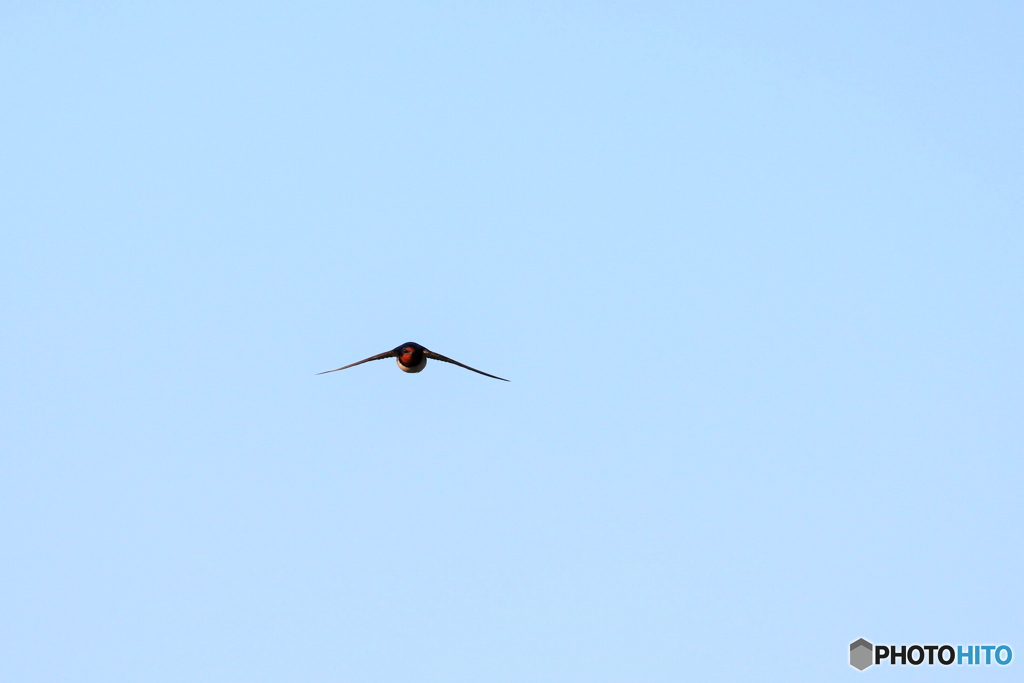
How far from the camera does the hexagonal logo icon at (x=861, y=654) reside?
122m

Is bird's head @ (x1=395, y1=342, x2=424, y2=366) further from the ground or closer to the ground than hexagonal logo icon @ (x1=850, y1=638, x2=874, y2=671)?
further from the ground

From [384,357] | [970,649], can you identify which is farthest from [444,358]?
[970,649]

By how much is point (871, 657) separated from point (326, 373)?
5227cm

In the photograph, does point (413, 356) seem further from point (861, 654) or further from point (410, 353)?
point (861, 654)

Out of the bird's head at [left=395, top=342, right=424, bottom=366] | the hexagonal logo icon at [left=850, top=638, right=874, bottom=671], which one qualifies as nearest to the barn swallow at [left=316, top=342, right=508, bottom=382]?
the bird's head at [left=395, top=342, right=424, bottom=366]

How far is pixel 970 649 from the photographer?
11538 cm

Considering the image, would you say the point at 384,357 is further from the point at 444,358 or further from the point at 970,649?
the point at 970,649

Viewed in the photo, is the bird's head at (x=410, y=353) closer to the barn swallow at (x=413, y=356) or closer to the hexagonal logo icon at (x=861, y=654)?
the barn swallow at (x=413, y=356)

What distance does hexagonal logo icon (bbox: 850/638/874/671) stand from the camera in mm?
122188

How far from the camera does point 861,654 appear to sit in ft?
406

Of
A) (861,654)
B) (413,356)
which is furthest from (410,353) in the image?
(861,654)

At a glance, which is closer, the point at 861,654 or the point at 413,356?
the point at 413,356

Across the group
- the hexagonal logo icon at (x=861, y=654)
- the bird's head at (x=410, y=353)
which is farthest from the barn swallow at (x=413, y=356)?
the hexagonal logo icon at (x=861, y=654)

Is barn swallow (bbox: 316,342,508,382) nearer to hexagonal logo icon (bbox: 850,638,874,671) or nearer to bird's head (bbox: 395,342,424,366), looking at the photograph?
bird's head (bbox: 395,342,424,366)
